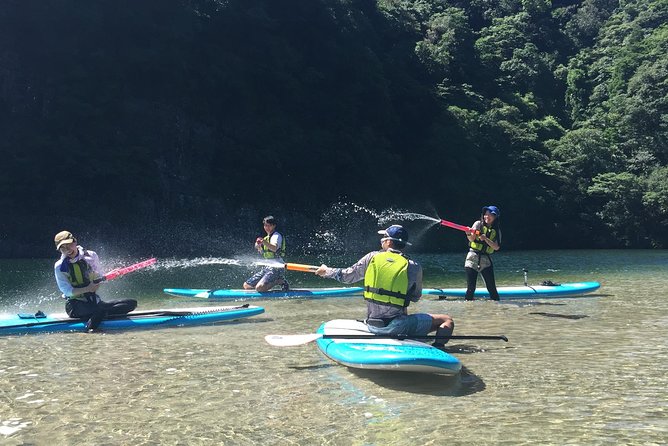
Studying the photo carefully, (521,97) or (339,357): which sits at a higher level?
(521,97)

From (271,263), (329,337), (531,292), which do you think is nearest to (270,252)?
(271,263)

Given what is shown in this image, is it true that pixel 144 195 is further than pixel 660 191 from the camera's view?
No

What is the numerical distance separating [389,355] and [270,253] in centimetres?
844

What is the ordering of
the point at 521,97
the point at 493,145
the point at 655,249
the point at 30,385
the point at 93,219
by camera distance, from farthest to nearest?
1. the point at 521,97
2. the point at 493,145
3. the point at 655,249
4. the point at 93,219
5. the point at 30,385

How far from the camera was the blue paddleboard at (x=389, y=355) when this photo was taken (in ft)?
22.9

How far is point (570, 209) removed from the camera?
53094 mm

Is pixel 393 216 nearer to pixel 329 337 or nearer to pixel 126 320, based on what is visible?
pixel 126 320

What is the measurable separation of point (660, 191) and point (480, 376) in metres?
49.5

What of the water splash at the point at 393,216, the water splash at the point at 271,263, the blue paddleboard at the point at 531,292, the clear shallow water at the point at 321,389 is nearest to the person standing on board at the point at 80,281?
the clear shallow water at the point at 321,389

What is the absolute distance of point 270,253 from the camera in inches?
600

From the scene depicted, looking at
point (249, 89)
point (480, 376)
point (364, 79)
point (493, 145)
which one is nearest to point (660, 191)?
point (493, 145)

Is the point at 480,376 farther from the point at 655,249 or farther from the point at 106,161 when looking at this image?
the point at 655,249

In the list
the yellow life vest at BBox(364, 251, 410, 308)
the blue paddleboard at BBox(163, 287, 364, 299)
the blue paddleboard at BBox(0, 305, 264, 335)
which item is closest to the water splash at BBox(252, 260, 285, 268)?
the blue paddleboard at BBox(163, 287, 364, 299)

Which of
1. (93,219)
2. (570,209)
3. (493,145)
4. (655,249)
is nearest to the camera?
(93,219)
